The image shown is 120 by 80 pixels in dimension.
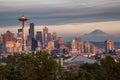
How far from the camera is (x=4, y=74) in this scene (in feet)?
170

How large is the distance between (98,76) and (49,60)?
960 cm

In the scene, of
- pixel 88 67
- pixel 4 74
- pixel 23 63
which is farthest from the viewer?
pixel 88 67

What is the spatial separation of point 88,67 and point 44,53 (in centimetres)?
3928

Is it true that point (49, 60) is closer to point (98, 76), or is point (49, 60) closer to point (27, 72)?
point (27, 72)

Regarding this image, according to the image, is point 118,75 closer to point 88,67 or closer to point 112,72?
point 112,72

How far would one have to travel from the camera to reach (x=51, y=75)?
52.9m

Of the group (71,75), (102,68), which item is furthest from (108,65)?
(71,75)

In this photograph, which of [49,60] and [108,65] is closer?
[49,60]

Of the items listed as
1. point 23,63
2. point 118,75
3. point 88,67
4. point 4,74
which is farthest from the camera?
point 88,67

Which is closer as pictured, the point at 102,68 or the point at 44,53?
the point at 44,53

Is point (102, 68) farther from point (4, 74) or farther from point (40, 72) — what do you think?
point (4, 74)

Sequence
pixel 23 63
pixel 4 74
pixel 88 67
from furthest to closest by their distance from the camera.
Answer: pixel 88 67, pixel 23 63, pixel 4 74

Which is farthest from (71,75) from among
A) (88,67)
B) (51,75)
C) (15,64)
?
(88,67)

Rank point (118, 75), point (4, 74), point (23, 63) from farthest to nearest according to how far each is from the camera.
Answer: point (118, 75) → point (23, 63) → point (4, 74)
